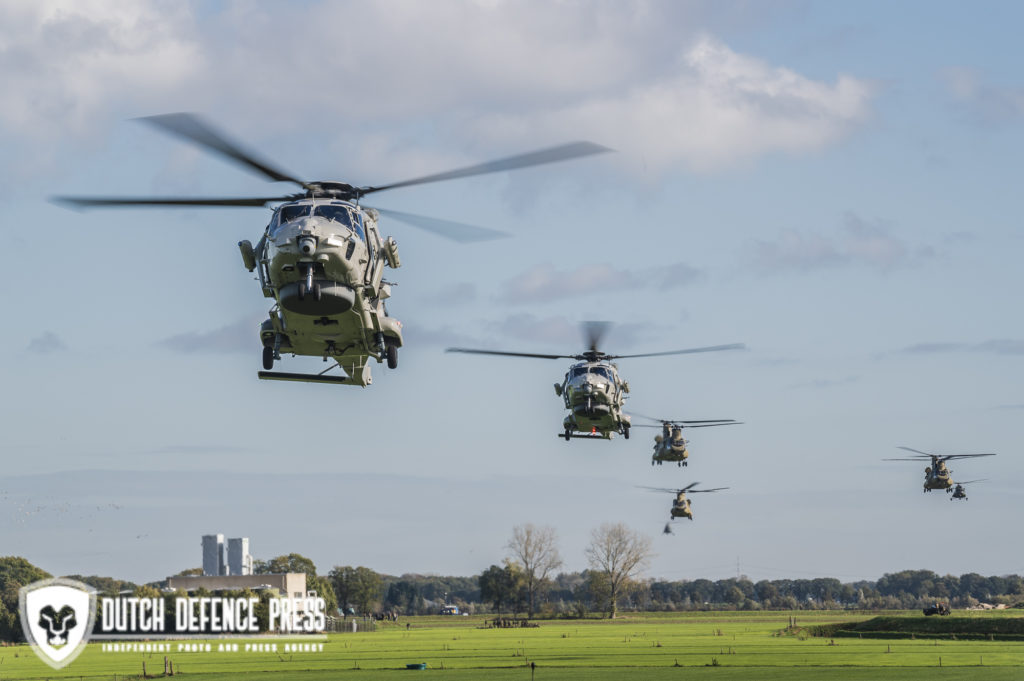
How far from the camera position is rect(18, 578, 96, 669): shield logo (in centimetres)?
11531

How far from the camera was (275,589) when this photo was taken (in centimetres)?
16312

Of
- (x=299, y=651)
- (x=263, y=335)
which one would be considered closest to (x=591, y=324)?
(x=263, y=335)

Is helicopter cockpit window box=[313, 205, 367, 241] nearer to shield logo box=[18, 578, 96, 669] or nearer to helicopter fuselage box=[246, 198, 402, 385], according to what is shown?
helicopter fuselage box=[246, 198, 402, 385]

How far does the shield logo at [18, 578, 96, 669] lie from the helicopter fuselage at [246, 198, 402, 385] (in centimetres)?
8520

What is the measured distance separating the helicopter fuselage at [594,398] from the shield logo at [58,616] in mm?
69688

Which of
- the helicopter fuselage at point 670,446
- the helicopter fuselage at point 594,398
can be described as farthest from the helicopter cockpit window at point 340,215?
the helicopter fuselage at point 670,446

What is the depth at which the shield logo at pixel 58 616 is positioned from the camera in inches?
4540

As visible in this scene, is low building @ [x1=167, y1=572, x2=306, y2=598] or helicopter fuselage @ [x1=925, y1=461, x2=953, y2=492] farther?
low building @ [x1=167, y1=572, x2=306, y2=598]

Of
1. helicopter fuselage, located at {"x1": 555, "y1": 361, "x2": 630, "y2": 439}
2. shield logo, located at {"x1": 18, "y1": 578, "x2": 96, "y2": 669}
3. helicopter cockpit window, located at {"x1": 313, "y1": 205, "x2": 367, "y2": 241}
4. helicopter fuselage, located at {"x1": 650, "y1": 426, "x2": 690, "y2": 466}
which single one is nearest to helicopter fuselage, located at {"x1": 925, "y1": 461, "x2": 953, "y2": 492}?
helicopter fuselage, located at {"x1": 650, "y1": 426, "x2": 690, "y2": 466}

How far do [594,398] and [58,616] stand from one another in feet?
263

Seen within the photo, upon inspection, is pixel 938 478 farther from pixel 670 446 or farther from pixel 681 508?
pixel 670 446

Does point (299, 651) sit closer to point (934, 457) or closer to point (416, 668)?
point (416, 668)

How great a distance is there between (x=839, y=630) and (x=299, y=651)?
76.5m

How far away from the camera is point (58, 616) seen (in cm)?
11644
